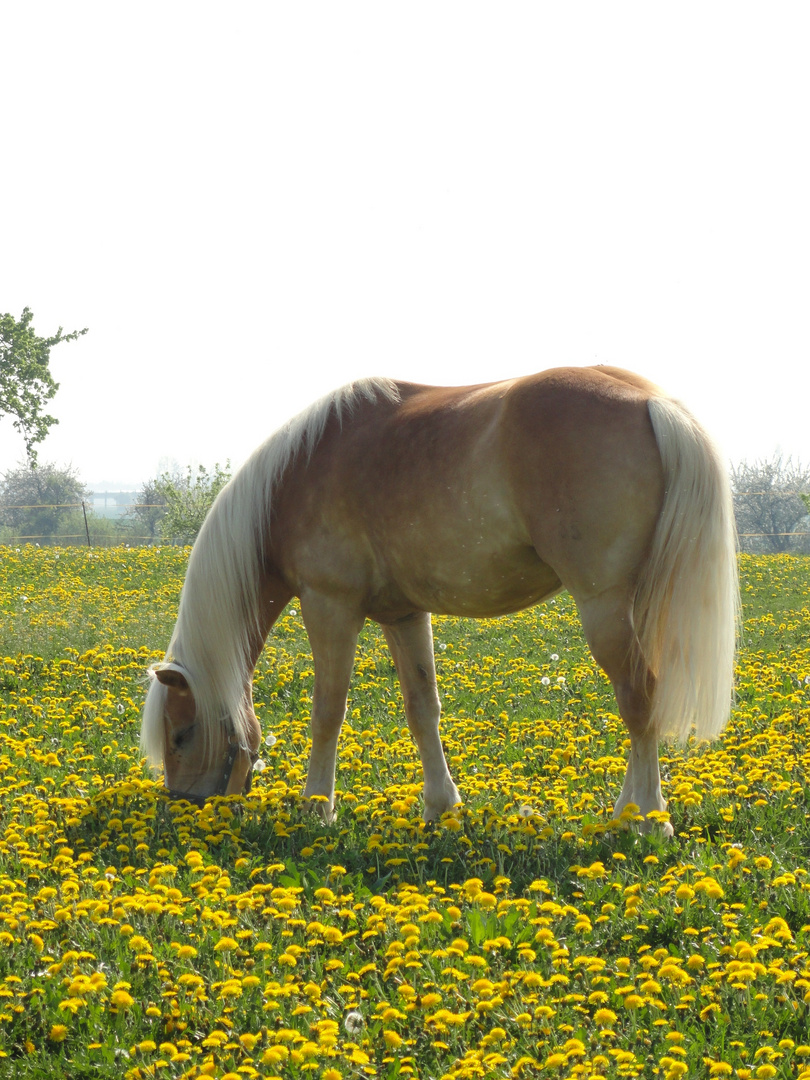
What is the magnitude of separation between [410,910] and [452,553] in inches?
74.8

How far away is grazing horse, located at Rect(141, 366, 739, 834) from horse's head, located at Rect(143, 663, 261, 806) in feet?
0.04

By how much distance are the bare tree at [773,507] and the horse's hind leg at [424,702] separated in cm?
4750

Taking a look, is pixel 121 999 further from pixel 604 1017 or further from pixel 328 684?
pixel 328 684

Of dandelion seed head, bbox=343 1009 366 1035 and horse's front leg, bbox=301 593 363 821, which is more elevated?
horse's front leg, bbox=301 593 363 821

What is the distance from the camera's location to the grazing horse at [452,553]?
4227mm

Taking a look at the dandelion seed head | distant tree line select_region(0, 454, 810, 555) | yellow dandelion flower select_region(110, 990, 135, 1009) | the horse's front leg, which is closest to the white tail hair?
the horse's front leg

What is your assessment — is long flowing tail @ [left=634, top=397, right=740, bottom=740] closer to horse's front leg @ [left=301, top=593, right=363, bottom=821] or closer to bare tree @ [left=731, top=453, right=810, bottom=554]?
horse's front leg @ [left=301, top=593, right=363, bottom=821]

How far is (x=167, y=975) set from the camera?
3.03 meters

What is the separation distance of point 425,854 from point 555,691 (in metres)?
3.80

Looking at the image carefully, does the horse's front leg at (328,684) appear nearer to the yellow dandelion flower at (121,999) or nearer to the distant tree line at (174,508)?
the yellow dandelion flower at (121,999)

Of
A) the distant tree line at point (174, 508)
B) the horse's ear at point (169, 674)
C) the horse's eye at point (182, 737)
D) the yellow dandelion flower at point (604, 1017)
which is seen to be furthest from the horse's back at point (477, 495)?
the distant tree line at point (174, 508)

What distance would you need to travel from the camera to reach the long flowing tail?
4191mm

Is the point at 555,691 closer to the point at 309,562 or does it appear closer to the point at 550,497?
the point at 309,562

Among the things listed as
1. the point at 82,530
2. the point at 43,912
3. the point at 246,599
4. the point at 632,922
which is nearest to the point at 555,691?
the point at 246,599
